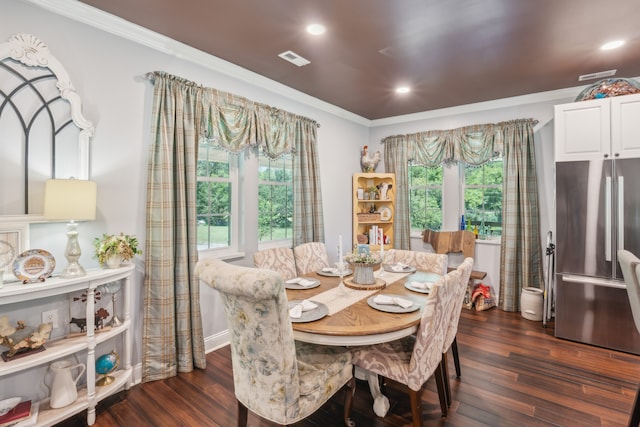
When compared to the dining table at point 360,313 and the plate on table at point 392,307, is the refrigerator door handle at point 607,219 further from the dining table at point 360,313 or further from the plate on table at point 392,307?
the plate on table at point 392,307

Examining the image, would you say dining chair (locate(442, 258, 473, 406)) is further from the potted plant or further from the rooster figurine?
the rooster figurine

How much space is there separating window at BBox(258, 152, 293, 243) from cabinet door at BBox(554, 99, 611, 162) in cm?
284

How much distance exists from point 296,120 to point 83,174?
7.41ft

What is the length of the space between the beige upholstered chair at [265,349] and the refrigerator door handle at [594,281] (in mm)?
2793

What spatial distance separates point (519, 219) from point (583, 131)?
127 cm

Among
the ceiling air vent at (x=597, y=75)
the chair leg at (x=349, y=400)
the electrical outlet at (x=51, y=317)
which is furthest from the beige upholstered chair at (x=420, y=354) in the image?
the ceiling air vent at (x=597, y=75)

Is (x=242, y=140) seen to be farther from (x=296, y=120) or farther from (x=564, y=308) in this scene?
(x=564, y=308)

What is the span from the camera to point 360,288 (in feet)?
7.83

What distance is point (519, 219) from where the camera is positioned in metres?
4.09

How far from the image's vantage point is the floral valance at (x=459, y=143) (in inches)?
165

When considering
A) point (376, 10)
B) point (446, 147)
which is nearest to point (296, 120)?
point (376, 10)

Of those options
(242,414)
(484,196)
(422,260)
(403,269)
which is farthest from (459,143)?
(242,414)

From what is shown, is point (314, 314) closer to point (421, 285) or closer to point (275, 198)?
point (421, 285)

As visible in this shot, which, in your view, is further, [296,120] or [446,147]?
[446,147]
